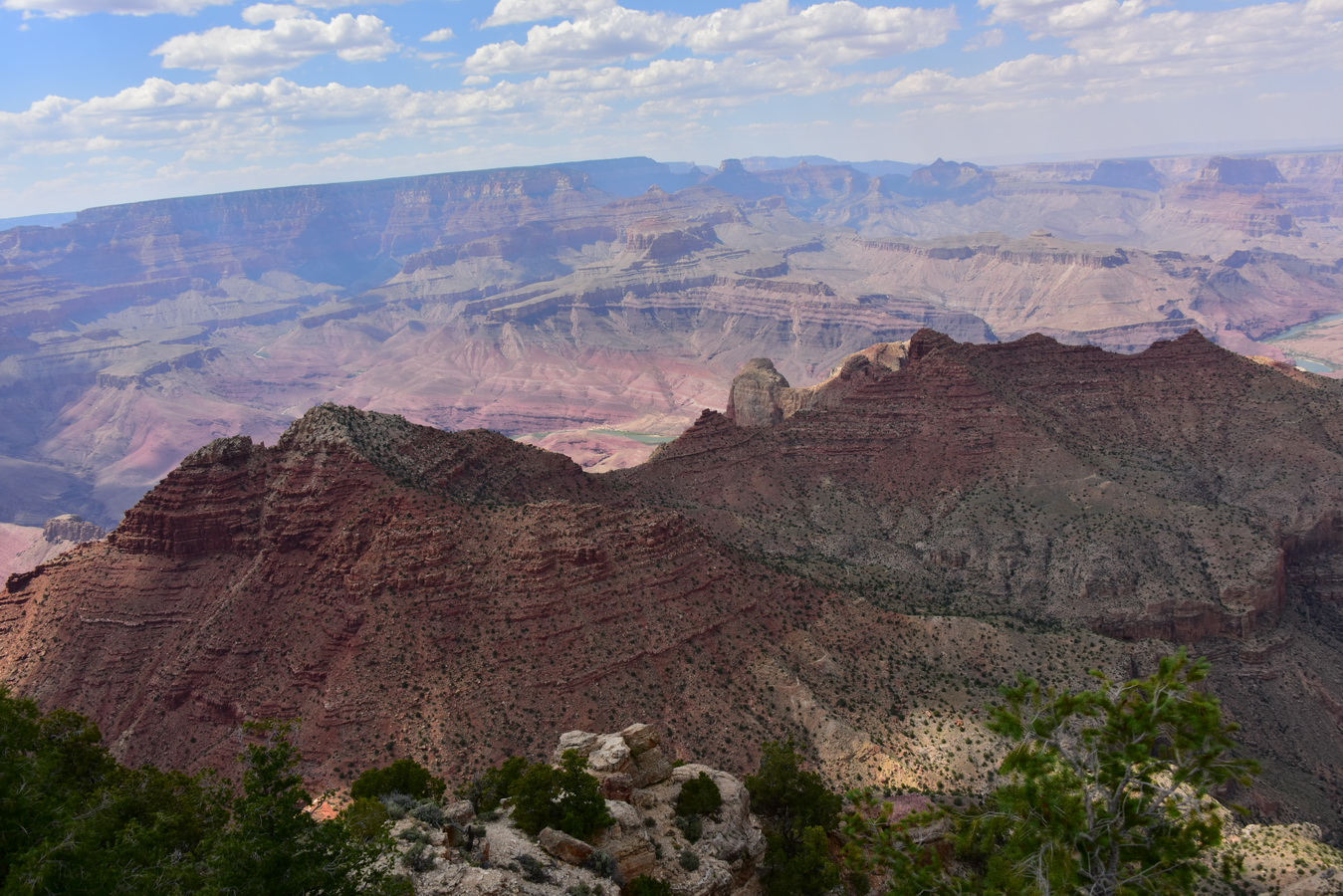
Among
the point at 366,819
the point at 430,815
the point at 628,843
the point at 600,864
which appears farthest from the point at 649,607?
the point at 366,819

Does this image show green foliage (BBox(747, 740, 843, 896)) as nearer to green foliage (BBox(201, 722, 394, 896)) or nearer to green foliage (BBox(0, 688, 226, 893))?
green foliage (BBox(201, 722, 394, 896))

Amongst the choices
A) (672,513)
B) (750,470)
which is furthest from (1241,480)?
(672,513)

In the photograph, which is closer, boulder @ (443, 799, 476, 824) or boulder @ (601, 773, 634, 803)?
boulder @ (443, 799, 476, 824)

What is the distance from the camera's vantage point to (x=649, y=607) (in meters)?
62.8

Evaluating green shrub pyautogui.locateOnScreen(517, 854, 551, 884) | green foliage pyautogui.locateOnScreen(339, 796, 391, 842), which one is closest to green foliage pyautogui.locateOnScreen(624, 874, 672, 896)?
green shrub pyautogui.locateOnScreen(517, 854, 551, 884)

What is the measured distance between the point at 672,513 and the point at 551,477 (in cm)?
1567

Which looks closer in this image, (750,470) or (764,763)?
(764,763)

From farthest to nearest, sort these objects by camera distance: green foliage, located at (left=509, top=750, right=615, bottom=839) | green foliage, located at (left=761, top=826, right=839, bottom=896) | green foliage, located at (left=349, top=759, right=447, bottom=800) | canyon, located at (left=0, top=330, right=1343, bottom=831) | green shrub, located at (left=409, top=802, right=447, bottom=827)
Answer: canyon, located at (left=0, top=330, right=1343, bottom=831) < green foliage, located at (left=349, top=759, right=447, bottom=800) < green foliage, located at (left=761, top=826, right=839, bottom=896) < green foliage, located at (left=509, top=750, right=615, bottom=839) < green shrub, located at (left=409, top=802, right=447, bottom=827)

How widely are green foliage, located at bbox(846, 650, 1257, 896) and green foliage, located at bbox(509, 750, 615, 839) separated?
40.3 ft

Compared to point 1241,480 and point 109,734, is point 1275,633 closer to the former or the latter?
point 1241,480

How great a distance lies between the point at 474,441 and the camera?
79188mm

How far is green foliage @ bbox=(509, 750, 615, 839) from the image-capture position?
1398 inches

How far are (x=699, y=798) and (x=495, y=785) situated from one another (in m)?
10.00

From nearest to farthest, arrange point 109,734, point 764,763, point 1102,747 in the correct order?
1. point 1102,747
2. point 764,763
3. point 109,734
